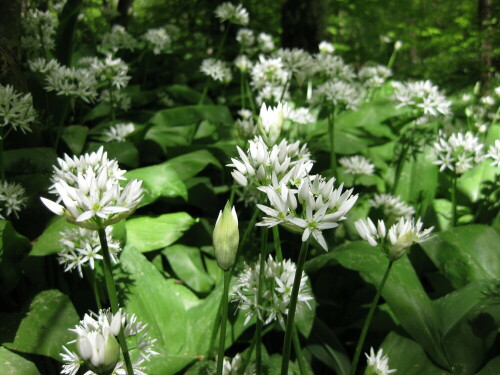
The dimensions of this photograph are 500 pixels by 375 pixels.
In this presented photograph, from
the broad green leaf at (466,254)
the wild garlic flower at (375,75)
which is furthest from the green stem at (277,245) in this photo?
the wild garlic flower at (375,75)

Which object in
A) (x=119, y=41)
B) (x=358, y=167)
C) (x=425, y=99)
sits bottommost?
(x=358, y=167)

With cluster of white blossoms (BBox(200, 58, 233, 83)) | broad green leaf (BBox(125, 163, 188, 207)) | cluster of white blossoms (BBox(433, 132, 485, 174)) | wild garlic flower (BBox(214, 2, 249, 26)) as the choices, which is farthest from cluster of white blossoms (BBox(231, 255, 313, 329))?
wild garlic flower (BBox(214, 2, 249, 26))

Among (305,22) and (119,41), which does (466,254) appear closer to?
(119,41)

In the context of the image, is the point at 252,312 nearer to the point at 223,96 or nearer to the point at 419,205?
the point at 419,205

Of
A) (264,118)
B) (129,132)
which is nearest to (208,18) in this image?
(129,132)

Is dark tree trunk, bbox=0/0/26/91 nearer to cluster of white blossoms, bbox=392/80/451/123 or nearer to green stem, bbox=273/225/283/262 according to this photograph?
green stem, bbox=273/225/283/262

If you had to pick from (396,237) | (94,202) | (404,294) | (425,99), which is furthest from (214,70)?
(94,202)

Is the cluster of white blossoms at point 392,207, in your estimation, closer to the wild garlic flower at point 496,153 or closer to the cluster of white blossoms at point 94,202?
the wild garlic flower at point 496,153
